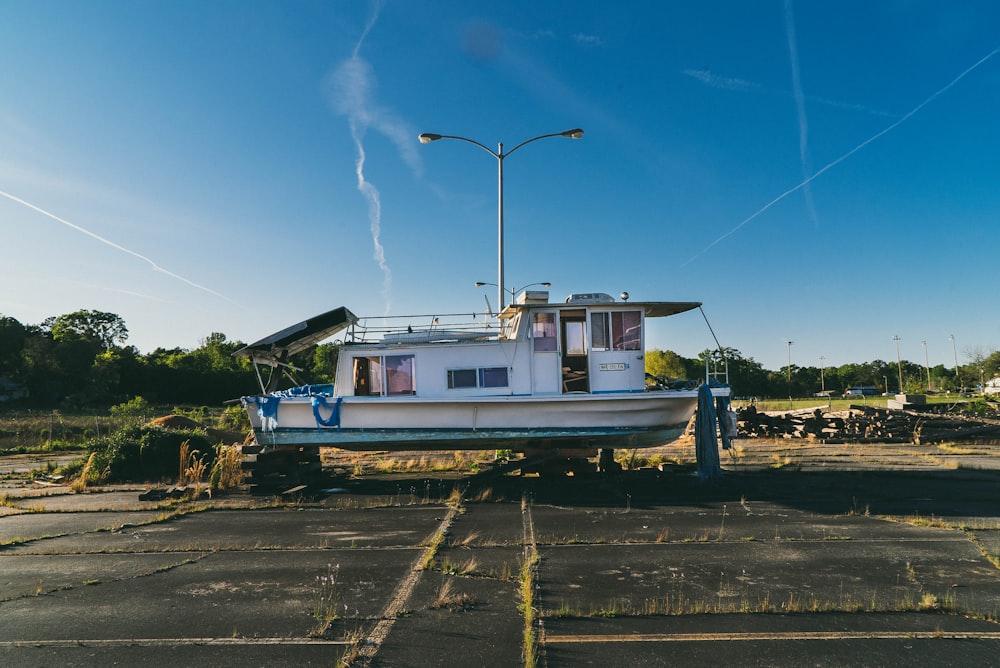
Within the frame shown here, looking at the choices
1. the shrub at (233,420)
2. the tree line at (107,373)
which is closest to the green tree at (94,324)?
the tree line at (107,373)

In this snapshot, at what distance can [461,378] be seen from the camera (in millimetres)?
13016

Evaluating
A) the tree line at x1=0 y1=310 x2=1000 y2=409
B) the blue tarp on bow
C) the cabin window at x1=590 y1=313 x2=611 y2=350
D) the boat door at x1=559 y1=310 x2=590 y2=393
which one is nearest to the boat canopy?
the boat door at x1=559 y1=310 x2=590 y2=393

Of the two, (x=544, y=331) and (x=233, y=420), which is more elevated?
(x=544, y=331)

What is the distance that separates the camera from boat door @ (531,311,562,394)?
12.7 metres

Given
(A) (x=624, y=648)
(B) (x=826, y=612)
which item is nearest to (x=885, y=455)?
(B) (x=826, y=612)

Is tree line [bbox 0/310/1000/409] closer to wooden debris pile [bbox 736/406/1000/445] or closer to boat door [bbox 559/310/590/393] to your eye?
wooden debris pile [bbox 736/406/1000/445]

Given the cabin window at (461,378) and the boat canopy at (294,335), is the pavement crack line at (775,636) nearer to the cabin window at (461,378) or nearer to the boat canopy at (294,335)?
the cabin window at (461,378)

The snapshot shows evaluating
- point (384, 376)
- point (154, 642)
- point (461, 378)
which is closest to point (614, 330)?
point (461, 378)

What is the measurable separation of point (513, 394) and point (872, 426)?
16.2 metres

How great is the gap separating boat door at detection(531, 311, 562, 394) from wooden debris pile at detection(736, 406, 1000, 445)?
13.9 metres

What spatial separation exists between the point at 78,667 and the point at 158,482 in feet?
36.8

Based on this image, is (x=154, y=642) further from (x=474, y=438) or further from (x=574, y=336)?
(x=574, y=336)

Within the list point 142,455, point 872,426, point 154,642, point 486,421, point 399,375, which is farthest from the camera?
point 872,426

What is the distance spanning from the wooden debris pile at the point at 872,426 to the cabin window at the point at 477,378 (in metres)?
14.7
